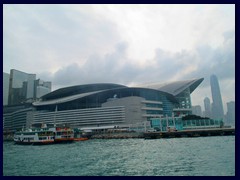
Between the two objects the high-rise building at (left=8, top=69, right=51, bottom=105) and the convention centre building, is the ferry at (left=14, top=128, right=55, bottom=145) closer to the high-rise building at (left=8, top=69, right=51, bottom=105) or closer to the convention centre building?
the convention centre building

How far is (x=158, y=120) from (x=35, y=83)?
83.8 meters

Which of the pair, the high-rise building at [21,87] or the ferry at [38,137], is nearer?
the ferry at [38,137]

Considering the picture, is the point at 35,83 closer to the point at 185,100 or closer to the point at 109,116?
the point at 109,116

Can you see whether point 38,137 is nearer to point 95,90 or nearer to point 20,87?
point 95,90

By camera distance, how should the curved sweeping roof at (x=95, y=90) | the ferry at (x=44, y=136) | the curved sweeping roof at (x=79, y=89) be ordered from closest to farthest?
the ferry at (x=44, y=136)
the curved sweeping roof at (x=95, y=90)
the curved sweeping roof at (x=79, y=89)

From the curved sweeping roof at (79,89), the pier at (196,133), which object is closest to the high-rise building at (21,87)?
the curved sweeping roof at (79,89)

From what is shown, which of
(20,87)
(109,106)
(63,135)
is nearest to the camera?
(63,135)

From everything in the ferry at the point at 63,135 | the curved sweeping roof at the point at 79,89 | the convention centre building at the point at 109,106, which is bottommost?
the ferry at the point at 63,135

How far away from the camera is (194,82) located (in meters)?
85.4

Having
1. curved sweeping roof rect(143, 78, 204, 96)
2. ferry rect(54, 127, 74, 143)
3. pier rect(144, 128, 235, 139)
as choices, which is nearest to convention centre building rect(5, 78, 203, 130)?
curved sweeping roof rect(143, 78, 204, 96)

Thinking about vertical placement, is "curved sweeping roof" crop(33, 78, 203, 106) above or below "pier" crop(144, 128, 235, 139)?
above

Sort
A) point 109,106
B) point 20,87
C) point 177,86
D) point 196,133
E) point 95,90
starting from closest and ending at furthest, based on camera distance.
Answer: point 196,133 → point 109,106 → point 177,86 → point 95,90 → point 20,87

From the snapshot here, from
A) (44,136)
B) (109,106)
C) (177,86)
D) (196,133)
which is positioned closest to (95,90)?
(109,106)

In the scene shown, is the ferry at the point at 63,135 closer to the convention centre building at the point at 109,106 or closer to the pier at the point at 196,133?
the pier at the point at 196,133
